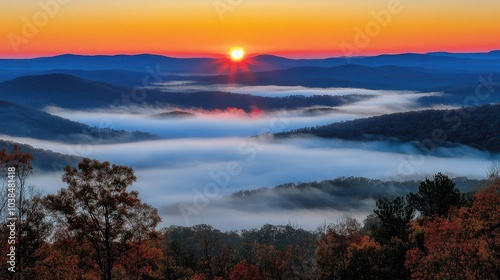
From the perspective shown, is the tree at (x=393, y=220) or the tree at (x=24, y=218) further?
the tree at (x=393, y=220)

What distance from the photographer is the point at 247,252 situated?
9462cm

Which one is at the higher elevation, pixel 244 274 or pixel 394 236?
pixel 394 236

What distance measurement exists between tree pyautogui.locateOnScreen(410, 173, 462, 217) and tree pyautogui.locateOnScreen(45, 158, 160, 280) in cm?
3821

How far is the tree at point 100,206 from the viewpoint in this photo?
97.2 feet

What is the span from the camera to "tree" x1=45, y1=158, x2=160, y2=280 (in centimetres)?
2962

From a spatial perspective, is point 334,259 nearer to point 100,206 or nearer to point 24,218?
point 100,206

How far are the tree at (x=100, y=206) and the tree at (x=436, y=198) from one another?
38.2 meters

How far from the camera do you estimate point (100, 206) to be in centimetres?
3006

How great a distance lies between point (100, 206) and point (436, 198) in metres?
41.1

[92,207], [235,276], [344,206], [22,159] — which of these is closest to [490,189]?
[235,276]

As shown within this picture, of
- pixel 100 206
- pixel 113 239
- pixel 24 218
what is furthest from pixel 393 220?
pixel 24 218

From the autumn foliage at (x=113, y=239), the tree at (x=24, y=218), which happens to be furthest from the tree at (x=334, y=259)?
the tree at (x=24, y=218)

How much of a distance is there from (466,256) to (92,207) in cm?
2268

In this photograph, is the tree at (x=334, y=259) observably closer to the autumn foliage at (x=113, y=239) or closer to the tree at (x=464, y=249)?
the autumn foliage at (x=113, y=239)
